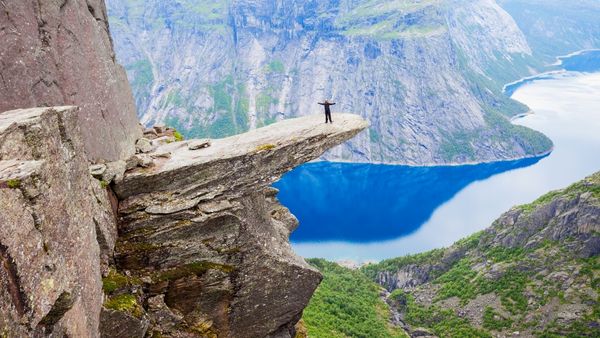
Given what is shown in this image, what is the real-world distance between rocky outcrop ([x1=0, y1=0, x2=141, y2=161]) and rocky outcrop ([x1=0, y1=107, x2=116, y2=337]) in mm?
2265

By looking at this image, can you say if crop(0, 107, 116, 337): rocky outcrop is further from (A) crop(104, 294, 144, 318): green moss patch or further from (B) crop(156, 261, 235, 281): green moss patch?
(B) crop(156, 261, 235, 281): green moss patch

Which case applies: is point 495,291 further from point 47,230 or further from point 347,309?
point 47,230

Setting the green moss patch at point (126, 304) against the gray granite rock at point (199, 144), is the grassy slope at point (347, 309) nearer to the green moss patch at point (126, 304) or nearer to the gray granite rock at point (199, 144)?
the gray granite rock at point (199, 144)

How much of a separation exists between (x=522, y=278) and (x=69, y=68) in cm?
8354

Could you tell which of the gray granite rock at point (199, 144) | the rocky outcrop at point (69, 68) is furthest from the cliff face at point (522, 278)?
the rocky outcrop at point (69, 68)

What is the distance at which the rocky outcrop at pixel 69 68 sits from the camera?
14.7 metres

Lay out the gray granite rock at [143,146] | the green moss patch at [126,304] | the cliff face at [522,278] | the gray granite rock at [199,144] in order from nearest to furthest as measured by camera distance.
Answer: the green moss patch at [126,304] < the gray granite rock at [199,144] < the gray granite rock at [143,146] < the cliff face at [522,278]

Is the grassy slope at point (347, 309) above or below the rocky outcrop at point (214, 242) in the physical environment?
below

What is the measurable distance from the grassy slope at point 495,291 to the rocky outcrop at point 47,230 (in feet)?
150

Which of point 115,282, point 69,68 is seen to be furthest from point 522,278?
point 69,68

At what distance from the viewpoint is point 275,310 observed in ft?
69.8

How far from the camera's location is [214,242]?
19156 mm

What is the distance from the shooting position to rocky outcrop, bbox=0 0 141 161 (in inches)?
577

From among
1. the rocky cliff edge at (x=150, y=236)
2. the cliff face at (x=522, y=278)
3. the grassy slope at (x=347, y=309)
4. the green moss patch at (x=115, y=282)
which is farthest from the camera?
the cliff face at (x=522, y=278)
